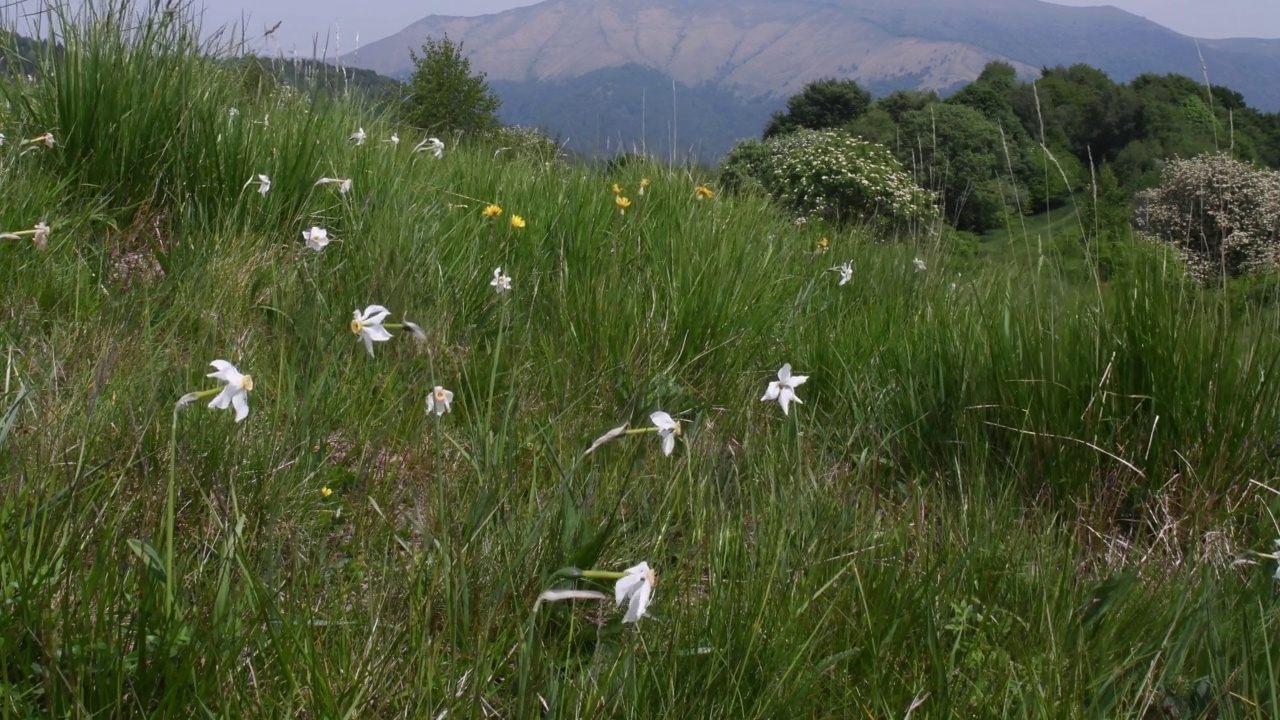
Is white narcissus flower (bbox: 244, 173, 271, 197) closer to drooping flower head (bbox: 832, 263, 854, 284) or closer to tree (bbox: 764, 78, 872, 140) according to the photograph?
drooping flower head (bbox: 832, 263, 854, 284)

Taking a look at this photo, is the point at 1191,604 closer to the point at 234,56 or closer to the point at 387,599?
the point at 387,599

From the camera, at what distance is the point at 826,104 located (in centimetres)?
4166

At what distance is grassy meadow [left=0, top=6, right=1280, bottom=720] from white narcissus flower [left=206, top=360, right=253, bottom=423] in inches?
5.0

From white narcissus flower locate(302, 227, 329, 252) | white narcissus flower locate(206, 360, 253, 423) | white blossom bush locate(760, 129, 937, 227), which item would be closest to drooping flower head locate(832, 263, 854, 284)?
white narcissus flower locate(302, 227, 329, 252)

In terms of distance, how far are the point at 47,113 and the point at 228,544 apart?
2.35 m

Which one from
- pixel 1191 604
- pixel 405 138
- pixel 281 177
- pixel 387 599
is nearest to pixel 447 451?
pixel 387 599

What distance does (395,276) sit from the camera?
2465 millimetres

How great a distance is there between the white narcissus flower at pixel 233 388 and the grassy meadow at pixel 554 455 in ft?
0.42

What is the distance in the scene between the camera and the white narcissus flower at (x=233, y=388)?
1.31m

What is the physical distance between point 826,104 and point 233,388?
42.8 m

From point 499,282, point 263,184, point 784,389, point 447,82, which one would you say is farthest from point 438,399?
point 447,82

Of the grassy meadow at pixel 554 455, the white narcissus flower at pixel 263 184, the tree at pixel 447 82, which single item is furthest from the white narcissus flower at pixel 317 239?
the tree at pixel 447 82

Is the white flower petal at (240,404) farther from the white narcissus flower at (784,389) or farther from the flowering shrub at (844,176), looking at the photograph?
the flowering shrub at (844,176)

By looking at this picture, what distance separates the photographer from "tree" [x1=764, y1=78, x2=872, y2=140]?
41.2 m
